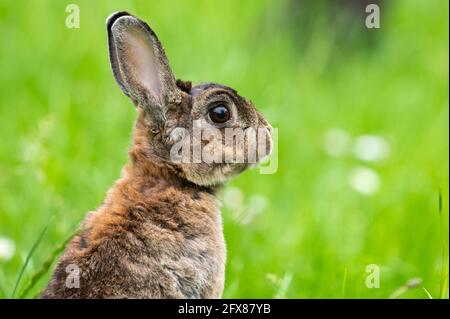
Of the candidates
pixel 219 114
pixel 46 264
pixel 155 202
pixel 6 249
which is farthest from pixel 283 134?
pixel 46 264

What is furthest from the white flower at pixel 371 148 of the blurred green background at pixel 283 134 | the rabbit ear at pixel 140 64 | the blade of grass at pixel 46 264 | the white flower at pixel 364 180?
the blade of grass at pixel 46 264

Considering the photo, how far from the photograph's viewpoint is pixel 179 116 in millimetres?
3721

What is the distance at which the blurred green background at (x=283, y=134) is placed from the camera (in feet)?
16.0

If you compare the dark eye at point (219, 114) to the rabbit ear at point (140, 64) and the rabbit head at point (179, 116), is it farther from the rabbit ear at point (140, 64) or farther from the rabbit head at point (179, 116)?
the rabbit ear at point (140, 64)

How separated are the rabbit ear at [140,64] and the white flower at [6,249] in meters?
1.36

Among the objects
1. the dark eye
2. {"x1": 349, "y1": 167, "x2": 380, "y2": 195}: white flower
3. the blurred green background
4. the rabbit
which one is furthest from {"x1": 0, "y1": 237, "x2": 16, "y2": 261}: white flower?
{"x1": 349, "y1": 167, "x2": 380, "y2": 195}: white flower

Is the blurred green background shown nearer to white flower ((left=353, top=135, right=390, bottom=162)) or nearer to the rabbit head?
white flower ((left=353, top=135, right=390, bottom=162))

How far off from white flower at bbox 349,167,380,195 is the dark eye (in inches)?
105

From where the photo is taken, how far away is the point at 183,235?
11.5 ft

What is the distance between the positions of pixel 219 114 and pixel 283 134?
3110mm

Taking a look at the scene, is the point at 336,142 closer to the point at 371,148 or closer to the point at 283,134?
the point at 371,148

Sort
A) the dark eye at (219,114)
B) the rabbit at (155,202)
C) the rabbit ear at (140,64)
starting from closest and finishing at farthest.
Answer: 1. the rabbit at (155,202)
2. the rabbit ear at (140,64)
3. the dark eye at (219,114)

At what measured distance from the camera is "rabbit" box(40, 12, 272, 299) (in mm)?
3344

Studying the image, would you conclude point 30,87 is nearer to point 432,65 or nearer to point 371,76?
point 371,76
